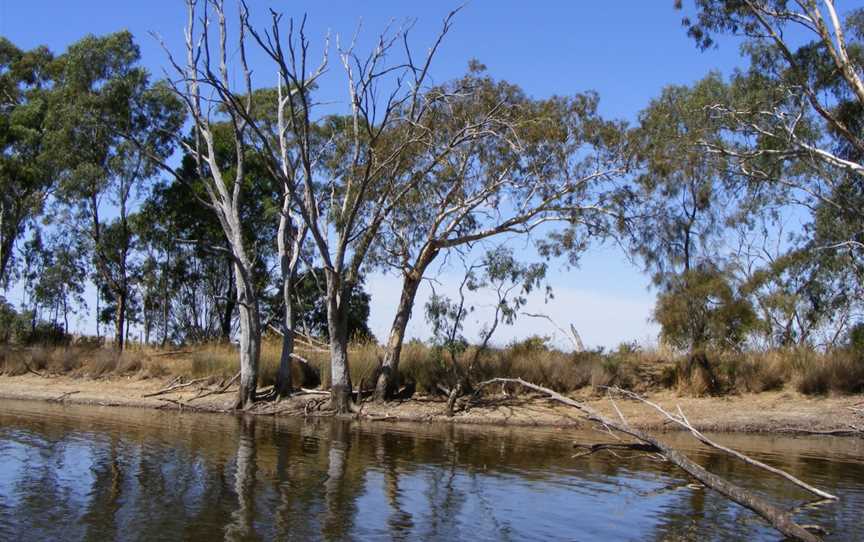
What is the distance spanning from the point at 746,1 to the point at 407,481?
51.4 ft

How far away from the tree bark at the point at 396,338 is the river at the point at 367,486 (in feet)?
13.8

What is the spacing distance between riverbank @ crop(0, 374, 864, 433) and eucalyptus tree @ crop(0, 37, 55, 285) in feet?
36.0

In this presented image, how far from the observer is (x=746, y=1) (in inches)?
869

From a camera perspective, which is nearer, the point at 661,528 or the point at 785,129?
the point at 661,528

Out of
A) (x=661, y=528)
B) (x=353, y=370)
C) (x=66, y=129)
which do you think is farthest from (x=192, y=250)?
(x=661, y=528)

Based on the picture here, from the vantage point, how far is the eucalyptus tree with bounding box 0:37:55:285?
33.5 meters

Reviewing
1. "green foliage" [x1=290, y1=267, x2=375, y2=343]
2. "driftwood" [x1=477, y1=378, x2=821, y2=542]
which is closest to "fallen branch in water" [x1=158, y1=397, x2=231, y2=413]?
"green foliage" [x1=290, y1=267, x2=375, y2=343]

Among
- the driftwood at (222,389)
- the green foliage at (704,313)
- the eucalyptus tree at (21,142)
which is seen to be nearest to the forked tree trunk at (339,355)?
the driftwood at (222,389)

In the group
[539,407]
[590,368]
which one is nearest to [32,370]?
[539,407]

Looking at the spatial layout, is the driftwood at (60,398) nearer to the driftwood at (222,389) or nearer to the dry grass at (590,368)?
the dry grass at (590,368)

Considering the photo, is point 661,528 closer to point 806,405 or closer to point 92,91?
point 806,405

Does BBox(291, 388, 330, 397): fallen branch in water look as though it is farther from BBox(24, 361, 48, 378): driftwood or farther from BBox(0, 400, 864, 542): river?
BBox(24, 361, 48, 378): driftwood

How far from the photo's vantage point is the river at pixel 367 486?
9898mm

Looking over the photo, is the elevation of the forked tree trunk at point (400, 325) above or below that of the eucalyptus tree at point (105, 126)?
below
